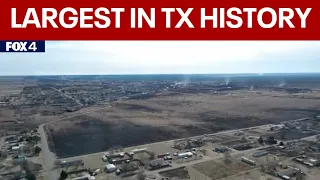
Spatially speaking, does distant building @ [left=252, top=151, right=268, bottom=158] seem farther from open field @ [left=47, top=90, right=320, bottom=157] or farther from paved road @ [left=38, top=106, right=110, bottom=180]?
paved road @ [left=38, top=106, right=110, bottom=180]

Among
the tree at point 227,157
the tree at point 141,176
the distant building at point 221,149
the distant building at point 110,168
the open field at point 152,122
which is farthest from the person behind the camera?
the open field at point 152,122

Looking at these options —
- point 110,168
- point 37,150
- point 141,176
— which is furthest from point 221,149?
point 37,150

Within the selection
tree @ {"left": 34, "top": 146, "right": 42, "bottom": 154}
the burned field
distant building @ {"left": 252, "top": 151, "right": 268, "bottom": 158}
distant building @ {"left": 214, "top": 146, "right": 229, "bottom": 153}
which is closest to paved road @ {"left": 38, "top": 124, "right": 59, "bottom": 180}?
tree @ {"left": 34, "top": 146, "right": 42, "bottom": 154}

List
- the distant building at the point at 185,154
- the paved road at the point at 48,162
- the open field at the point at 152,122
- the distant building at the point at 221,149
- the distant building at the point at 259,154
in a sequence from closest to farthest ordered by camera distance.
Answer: the paved road at the point at 48,162 → the distant building at the point at 185,154 → the distant building at the point at 259,154 → the distant building at the point at 221,149 → the open field at the point at 152,122

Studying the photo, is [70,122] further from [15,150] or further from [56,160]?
[56,160]

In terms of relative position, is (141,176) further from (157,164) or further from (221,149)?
(221,149)

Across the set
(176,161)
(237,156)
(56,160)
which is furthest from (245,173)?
(56,160)

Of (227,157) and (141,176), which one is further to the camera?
(227,157)

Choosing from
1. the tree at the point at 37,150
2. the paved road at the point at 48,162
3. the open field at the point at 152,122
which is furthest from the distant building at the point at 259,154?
the tree at the point at 37,150

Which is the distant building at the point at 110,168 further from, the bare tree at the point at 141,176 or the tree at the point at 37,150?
the tree at the point at 37,150

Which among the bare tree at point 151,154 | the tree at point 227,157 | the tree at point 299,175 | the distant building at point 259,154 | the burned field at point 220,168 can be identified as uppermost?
the distant building at point 259,154

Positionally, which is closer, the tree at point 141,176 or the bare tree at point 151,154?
the tree at point 141,176

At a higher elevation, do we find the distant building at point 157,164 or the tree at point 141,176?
the distant building at point 157,164
